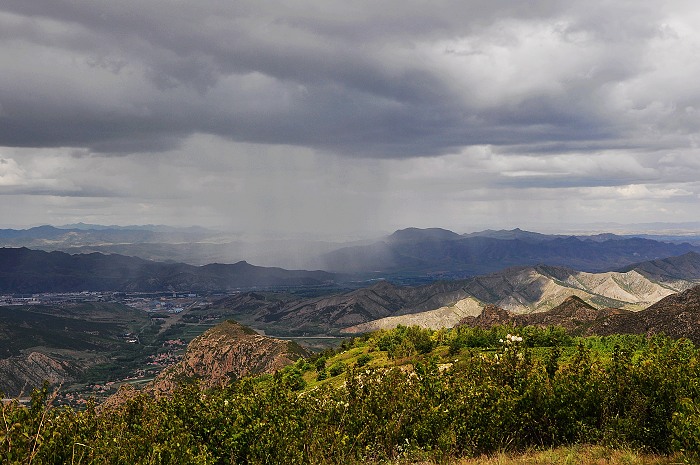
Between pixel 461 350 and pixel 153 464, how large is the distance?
50124 millimetres

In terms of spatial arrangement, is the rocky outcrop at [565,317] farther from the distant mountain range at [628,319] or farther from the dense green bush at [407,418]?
the dense green bush at [407,418]

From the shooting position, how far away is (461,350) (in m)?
61.2

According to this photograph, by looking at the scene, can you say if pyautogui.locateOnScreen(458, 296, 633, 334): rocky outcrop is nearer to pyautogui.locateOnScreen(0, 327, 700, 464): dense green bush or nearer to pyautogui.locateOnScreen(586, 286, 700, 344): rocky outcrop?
pyautogui.locateOnScreen(586, 286, 700, 344): rocky outcrop

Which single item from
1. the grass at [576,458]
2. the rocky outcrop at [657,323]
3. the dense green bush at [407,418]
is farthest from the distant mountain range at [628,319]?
the grass at [576,458]

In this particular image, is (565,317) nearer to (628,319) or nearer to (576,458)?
(628,319)

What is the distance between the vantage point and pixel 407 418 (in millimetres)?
23531

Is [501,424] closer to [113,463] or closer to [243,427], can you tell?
[243,427]

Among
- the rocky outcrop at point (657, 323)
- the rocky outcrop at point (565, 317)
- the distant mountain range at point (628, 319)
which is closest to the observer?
the rocky outcrop at point (657, 323)

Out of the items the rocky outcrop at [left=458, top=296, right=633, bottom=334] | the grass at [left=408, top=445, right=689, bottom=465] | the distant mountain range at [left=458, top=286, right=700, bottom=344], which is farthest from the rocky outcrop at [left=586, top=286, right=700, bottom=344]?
the grass at [left=408, top=445, right=689, bottom=465]

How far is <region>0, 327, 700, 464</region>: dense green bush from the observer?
719 inches

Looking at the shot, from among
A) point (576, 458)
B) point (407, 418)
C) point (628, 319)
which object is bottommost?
point (628, 319)

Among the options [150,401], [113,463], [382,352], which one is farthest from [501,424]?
[382,352]

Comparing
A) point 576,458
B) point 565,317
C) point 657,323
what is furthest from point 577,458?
point 565,317

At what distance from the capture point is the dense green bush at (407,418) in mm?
18250
